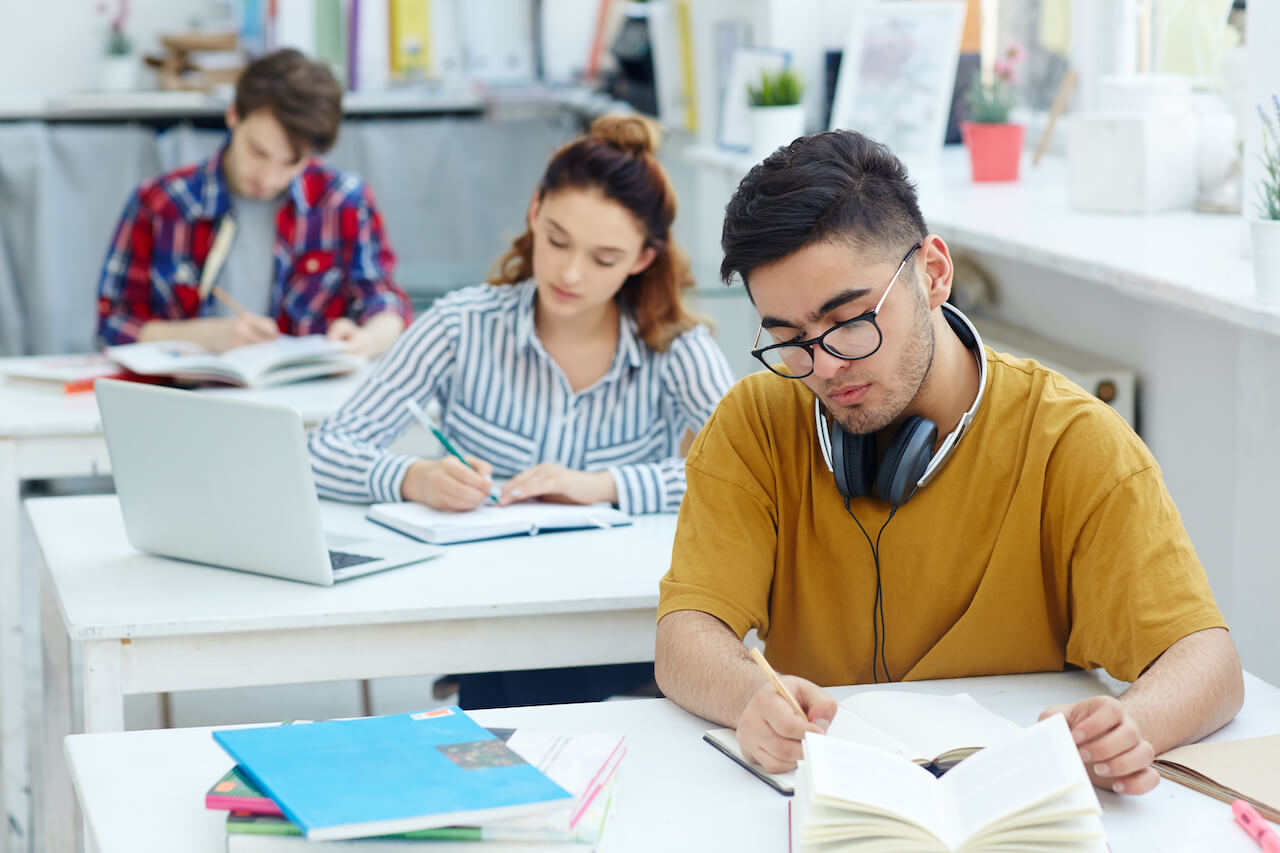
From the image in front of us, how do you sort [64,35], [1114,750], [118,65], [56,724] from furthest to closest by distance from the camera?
1. [64,35]
2. [118,65]
3. [56,724]
4. [1114,750]

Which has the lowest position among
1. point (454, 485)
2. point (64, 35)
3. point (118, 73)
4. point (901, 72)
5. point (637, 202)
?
point (454, 485)

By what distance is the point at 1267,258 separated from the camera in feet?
4.86

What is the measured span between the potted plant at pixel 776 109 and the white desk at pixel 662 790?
6.20 feet

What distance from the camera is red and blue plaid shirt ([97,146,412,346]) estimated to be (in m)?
2.97

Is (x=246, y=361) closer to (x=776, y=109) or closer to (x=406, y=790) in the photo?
(x=776, y=109)

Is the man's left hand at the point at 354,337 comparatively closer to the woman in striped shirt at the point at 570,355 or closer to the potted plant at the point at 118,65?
the woman in striped shirt at the point at 570,355

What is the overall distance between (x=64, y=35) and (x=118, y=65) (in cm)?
31

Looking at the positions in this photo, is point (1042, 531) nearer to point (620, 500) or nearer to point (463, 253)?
point (620, 500)

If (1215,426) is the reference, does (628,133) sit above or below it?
above

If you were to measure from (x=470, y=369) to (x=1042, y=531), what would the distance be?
96 centimetres

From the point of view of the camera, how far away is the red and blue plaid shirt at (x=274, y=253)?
2.97 meters

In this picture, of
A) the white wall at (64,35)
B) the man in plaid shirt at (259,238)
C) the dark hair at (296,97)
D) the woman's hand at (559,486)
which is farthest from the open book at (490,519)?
the white wall at (64,35)

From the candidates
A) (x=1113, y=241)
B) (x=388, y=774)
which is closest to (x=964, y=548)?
(x=388, y=774)

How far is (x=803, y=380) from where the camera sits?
1254mm
